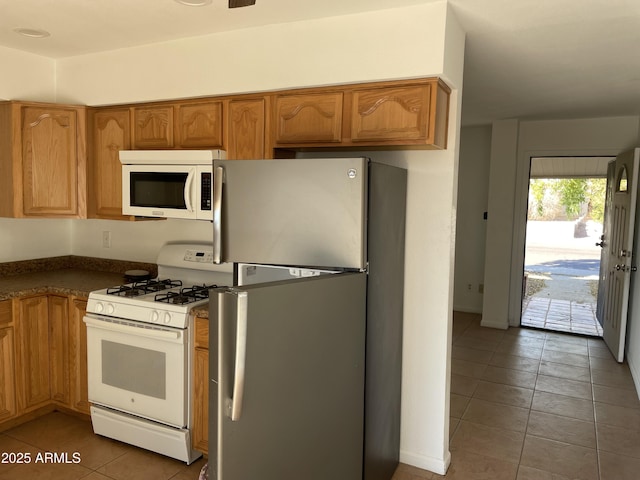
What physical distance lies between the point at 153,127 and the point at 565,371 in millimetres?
3876

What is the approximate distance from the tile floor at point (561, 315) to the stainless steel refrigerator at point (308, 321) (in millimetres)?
3944

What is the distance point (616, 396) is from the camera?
3.85 metres

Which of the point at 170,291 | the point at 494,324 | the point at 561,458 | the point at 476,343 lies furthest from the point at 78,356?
the point at 494,324

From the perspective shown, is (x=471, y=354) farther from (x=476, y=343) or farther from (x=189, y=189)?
(x=189, y=189)

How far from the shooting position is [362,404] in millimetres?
2199

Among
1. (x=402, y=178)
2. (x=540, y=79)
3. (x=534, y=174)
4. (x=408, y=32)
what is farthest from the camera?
(x=534, y=174)

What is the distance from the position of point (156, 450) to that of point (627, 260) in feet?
13.5

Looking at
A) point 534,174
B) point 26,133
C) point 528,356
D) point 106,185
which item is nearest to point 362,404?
point 106,185

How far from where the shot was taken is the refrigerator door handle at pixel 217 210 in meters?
2.33

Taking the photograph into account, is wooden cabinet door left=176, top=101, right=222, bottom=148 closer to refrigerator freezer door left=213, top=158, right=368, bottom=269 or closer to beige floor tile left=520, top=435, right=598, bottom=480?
refrigerator freezer door left=213, top=158, right=368, bottom=269

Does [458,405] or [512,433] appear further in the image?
[458,405]

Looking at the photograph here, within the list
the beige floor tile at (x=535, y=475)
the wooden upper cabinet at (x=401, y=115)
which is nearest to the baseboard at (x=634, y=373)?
the beige floor tile at (x=535, y=475)

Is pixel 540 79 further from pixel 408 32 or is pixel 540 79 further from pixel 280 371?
pixel 280 371

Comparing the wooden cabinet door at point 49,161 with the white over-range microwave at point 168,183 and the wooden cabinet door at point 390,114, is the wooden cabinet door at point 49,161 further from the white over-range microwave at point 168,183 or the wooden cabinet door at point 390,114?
the wooden cabinet door at point 390,114
